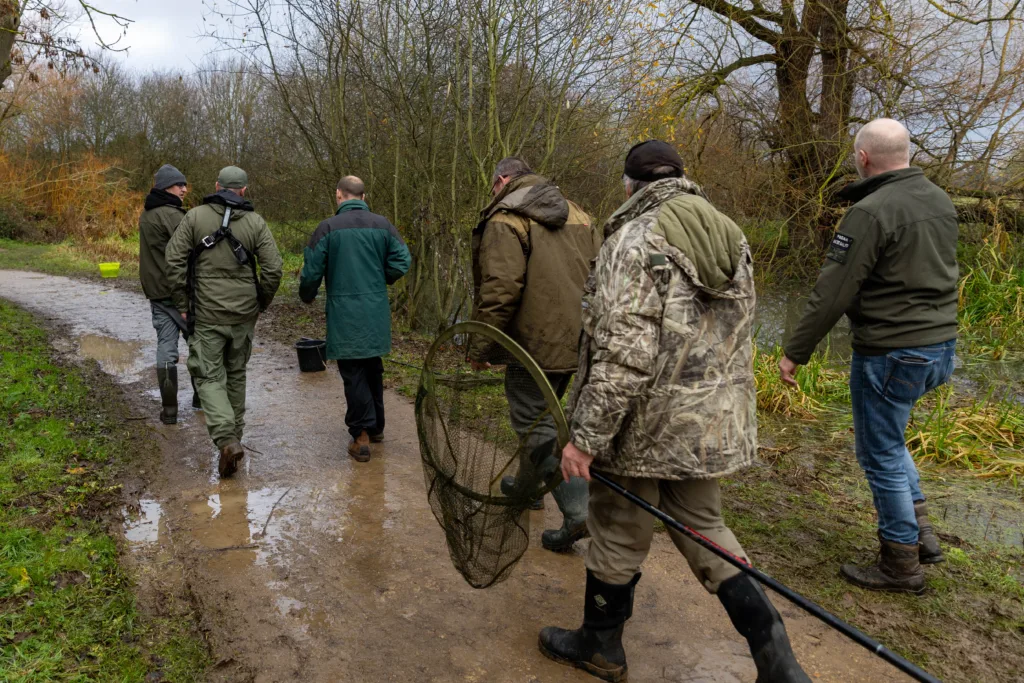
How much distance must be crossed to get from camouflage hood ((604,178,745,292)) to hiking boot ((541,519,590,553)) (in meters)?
1.84

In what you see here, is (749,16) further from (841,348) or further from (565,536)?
(565,536)

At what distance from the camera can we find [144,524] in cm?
450

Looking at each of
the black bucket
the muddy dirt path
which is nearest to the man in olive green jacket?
the muddy dirt path

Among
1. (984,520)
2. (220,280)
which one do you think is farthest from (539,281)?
(984,520)

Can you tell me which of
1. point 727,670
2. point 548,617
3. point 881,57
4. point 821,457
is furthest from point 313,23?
point 727,670

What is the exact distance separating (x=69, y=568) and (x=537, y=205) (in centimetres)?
292

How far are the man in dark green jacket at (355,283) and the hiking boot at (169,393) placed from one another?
1616mm

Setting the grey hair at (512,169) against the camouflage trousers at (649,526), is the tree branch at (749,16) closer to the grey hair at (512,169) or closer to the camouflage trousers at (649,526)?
the grey hair at (512,169)

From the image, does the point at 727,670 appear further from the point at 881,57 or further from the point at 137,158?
the point at 137,158

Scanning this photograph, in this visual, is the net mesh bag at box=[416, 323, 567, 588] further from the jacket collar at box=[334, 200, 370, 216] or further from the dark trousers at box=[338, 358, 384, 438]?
the jacket collar at box=[334, 200, 370, 216]

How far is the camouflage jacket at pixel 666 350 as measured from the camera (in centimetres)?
268

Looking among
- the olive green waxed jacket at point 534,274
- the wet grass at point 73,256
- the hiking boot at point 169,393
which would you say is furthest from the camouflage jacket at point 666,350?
the wet grass at point 73,256

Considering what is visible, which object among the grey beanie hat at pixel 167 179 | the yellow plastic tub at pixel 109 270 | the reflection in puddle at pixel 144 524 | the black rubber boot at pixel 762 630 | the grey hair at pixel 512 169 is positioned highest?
the grey hair at pixel 512 169

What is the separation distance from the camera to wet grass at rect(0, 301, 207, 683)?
3.14 m
